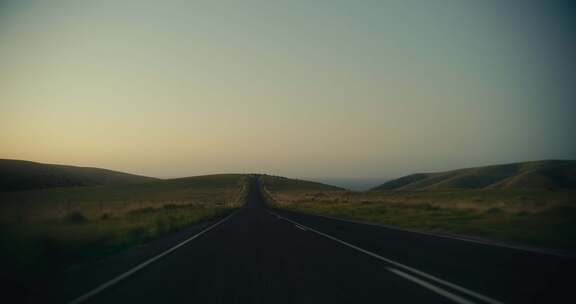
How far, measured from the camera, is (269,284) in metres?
8.23

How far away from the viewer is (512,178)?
12319cm

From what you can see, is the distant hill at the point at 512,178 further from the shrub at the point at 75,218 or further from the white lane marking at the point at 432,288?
the white lane marking at the point at 432,288

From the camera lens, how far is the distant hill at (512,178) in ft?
373

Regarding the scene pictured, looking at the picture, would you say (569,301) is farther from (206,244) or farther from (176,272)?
(206,244)

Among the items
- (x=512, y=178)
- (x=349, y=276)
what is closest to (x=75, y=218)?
(x=349, y=276)

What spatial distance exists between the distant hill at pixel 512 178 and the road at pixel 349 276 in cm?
9443

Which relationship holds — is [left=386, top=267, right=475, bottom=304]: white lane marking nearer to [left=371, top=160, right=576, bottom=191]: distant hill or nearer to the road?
the road

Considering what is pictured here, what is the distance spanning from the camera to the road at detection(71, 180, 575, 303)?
7.05m

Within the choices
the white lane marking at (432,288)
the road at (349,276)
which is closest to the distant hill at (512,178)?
the road at (349,276)

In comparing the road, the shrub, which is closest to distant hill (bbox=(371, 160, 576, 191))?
the shrub

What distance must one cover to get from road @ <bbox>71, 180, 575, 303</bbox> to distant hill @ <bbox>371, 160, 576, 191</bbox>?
94431 millimetres

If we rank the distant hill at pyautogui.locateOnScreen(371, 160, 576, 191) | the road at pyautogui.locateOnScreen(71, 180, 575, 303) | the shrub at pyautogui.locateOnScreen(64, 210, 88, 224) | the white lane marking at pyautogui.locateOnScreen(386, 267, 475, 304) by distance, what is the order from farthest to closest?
the distant hill at pyautogui.locateOnScreen(371, 160, 576, 191)
the shrub at pyautogui.locateOnScreen(64, 210, 88, 224)
the road at pyautogui.locateOnScreen(71, 180, 575, 303)
the white lane marking at pyautogui.locateOnScreen(386, 267, 475, 304)

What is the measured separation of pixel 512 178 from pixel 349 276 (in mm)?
129155

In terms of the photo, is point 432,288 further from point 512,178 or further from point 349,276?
point 512,178
